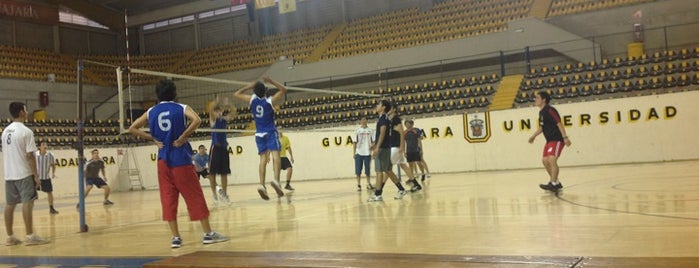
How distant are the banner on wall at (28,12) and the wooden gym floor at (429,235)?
80.5ft

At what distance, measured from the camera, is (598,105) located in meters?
17.5

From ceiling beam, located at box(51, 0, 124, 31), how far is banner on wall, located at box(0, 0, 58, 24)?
1032 millimetres

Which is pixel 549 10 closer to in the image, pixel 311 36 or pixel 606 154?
pixel 606 154

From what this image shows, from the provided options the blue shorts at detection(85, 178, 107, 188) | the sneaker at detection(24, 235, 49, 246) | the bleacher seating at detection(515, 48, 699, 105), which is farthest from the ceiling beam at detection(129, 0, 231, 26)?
the sneaker at detection(24, 235, 49, 246)

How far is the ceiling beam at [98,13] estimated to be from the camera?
32.3 meters

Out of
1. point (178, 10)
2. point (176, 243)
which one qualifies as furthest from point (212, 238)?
point (178, 10)

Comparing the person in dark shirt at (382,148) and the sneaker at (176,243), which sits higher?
the person in dark shirt at (382,148)

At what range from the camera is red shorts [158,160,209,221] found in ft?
17.5

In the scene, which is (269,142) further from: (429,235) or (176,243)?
(429,235)

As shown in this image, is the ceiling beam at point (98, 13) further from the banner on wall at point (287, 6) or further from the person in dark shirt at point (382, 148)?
the person in dark shirt at point (382, 148)

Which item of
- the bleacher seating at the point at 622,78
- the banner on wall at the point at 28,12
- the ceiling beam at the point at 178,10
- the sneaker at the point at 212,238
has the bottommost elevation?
the sneaker at the point at 212,238

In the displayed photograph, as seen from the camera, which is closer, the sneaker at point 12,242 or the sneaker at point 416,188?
the sneaker at point 12,242

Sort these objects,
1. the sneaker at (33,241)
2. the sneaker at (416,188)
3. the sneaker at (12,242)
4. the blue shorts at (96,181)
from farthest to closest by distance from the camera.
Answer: the blue shorts at (96,181) → the sneaker at (416,188) → the sneaker at (12,242) → the sneaker at (33,241)

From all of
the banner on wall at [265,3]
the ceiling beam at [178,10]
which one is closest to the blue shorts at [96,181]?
the banner on wall at [265,3]
